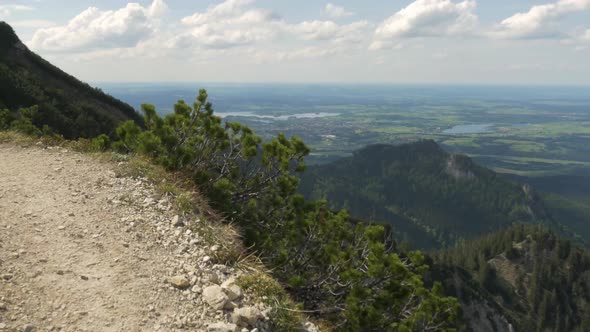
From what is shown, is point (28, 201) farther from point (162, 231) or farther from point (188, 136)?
point (188, 136)

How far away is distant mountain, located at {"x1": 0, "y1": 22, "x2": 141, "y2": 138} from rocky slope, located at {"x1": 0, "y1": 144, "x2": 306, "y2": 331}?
44.6 metres

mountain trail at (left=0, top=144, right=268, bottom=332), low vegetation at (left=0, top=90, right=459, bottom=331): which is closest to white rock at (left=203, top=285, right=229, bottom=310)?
mountain trail at (left=0, top=144, right=268, bottom=332)

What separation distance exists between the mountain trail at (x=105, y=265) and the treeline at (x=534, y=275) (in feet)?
393

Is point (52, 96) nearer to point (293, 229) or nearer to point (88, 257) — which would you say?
point (293, 229)

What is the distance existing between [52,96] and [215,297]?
232 ft

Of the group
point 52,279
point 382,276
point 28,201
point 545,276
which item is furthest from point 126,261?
point 545,276

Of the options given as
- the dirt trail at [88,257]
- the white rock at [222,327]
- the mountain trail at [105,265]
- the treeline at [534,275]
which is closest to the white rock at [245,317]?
the mountain trail at [105,265]

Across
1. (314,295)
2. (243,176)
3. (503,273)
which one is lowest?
(503,273)

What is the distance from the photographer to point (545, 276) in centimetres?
12669

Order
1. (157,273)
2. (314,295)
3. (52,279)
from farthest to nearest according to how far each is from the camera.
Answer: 1. (314,295)
2. (157,273)
3. (52,279)

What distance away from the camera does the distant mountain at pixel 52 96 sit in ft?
184

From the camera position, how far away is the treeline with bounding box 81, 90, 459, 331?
449 inches

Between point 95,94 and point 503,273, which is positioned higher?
point 95,94

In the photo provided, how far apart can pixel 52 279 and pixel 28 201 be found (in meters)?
4.10
